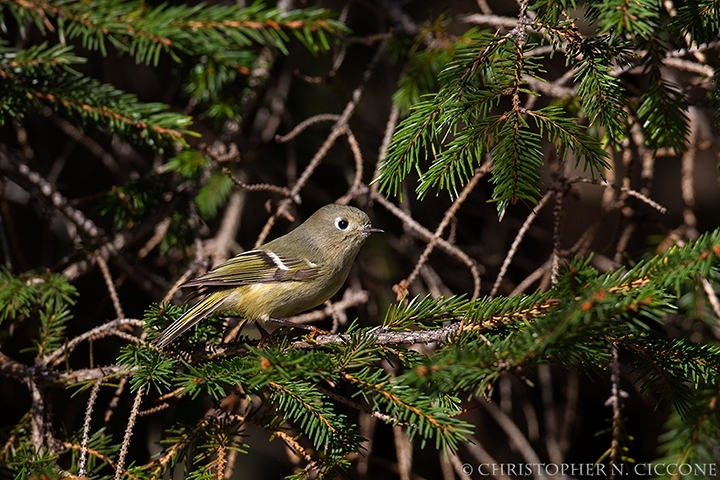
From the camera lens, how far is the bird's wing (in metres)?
1.86

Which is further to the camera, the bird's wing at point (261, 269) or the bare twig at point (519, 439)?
the bare twig at point (519, 439)

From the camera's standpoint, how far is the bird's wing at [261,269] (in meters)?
1.86

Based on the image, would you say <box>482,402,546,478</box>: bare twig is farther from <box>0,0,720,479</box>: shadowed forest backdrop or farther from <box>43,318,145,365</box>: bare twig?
<box>43,318,145,365</box>: bare twig

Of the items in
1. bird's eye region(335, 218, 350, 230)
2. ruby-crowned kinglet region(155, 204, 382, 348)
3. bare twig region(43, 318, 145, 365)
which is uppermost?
bare twig region(43, 318, 145, 365)

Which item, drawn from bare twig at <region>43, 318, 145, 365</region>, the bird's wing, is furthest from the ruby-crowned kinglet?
bare twig at <region>43, 318, 145, 365</region>

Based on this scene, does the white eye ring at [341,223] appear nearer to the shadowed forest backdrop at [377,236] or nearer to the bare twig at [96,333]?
the shadowed forest backdrop at [377,236]

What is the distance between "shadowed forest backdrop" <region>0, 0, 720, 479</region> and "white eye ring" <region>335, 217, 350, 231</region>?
0.08 m

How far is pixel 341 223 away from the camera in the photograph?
7.11 ft

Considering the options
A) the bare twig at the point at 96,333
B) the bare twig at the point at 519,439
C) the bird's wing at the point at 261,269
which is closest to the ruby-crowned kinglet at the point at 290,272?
the bird's wing at the point at 261,269

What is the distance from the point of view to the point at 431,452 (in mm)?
2832

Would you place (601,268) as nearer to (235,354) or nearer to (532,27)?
(532,27)

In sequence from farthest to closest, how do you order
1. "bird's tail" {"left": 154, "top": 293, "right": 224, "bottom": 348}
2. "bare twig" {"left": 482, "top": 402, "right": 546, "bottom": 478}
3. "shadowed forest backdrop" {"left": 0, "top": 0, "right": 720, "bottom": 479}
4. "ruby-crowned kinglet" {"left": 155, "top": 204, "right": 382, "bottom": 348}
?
"bare twig" {"left": 482, "top": 402, "right": 546, "bottom": 478} → "ruby-crowned kinglet" {"left": 155, "top": 204, "right": 382, "bottom": 348} → "bird's tail" {"left": 154, "top": 293, "right": 224, "bottom": 348} → "shadowed forest backdrop" {"left": 0, "top": 0, "right": 720, "bottom": 479}

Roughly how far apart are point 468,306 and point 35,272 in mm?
1295

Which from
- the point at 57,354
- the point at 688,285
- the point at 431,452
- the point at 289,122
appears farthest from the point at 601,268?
the point at 57,354
